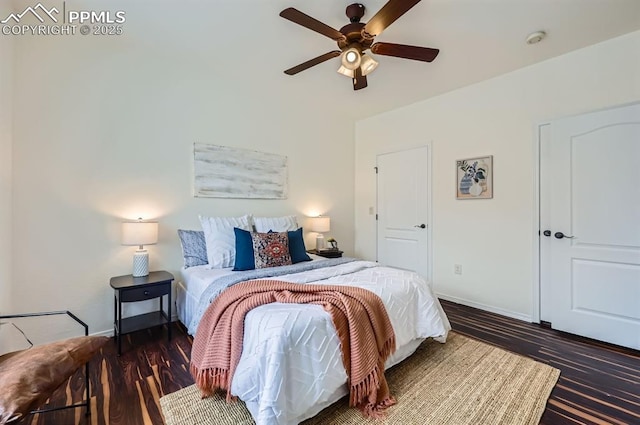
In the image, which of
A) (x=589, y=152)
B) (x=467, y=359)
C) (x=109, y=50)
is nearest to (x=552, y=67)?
(x=589, y=152)

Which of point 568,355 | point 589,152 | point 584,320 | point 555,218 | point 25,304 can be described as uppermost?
point 589,152

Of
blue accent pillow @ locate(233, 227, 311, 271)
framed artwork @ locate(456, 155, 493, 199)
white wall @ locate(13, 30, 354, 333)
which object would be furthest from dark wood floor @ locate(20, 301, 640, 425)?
framed artwork @ locate(456, 155, 493, 199)

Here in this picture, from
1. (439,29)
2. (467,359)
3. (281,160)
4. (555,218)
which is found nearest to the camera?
(467,359)

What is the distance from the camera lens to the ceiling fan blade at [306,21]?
172 cm

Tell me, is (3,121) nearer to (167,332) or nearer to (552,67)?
(167,332)

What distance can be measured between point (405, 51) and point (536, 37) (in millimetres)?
1366

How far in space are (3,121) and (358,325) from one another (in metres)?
2.86

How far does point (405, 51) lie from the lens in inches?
79.7

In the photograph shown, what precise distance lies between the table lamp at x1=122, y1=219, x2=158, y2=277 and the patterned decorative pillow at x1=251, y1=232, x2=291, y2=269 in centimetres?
91

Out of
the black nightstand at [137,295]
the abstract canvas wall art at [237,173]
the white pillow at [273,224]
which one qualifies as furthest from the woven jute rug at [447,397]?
the abstract canvas wall art at [237,173]

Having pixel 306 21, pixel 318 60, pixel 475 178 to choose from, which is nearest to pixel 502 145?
pixel 475 178

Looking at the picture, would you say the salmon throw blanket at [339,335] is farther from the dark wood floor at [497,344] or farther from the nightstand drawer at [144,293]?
the nightstand drawer at [144,293]

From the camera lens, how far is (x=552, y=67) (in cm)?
279

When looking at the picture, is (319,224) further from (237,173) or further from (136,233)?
(136,233)
